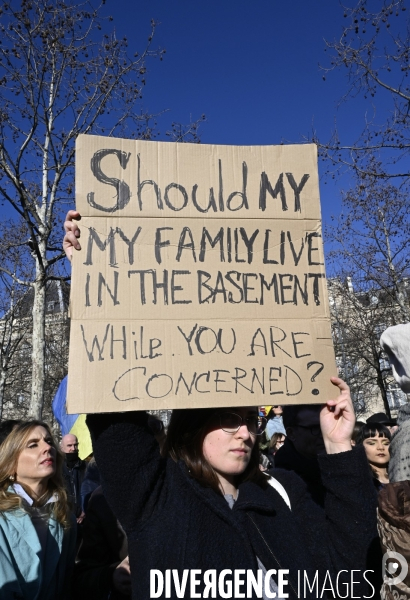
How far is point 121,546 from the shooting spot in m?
2.80

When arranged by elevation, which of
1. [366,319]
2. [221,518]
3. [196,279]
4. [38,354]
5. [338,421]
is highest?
[366,319]

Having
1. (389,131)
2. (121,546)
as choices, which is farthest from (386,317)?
(121,546)

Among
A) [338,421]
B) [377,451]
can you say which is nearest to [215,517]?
[338,421]

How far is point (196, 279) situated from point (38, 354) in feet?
29.7

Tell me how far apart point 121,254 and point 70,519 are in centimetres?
151

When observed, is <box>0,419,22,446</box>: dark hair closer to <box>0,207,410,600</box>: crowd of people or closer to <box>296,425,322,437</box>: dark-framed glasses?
<box>0,207,410,600</box>: crowd of people

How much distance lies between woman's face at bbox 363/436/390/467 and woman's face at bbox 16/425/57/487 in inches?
106

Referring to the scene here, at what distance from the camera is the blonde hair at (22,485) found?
2664 mm

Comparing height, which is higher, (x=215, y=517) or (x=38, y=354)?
(x=38, y=354)

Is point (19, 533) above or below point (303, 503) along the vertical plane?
below

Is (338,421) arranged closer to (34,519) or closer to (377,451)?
(34,519)

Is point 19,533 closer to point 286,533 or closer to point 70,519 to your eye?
point 70,519

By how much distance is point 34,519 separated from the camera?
2656 mm

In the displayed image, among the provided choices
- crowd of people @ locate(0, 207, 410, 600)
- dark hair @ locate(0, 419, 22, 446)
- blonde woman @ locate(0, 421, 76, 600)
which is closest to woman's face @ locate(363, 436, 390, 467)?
crowd of people @ locate(0, 207, 410, 600)
